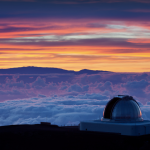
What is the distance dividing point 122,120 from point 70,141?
35.1ft

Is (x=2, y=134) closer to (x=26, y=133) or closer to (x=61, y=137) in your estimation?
(x=26, y=133)

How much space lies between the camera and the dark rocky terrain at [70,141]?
47.8 m

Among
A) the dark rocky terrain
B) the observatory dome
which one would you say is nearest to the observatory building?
the observatory dome

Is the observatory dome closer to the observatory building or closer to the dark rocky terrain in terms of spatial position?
the observatory building

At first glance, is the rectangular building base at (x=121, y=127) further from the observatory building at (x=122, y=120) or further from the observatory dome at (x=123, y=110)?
the observatory dome at (x=123, y=110)

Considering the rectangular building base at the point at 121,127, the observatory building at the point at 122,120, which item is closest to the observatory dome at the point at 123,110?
the observatory building at the point at 122,120

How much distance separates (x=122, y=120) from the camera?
54.4m

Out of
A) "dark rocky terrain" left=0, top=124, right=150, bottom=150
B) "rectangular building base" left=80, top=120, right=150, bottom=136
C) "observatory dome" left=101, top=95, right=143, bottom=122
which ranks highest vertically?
"observatory dome" left=101, top=95, right=143, bottom=122

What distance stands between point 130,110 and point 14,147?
20.2 m

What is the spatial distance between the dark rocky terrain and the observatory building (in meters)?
1.61

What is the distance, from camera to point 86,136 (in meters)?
50.5

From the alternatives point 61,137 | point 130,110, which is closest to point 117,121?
point 130,110

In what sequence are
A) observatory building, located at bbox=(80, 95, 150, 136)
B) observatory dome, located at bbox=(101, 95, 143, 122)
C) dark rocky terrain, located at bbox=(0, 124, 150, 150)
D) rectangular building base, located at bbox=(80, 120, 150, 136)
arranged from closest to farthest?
1. dark rocky terrain, located at bbox=(0, 124, 150, 150)
2. rectangular building base, located at bbox=(80, 120, 150, 136)
3. observatory building, located at bbox=(80, 95, 150, 136)
4. observatory dome, located at bbox=(101, 95, 143, 122)

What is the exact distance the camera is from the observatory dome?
178 feet
